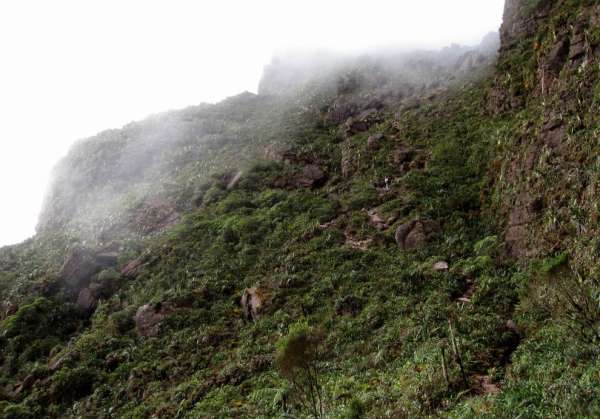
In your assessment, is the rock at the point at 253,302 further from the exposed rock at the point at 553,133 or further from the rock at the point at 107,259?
the exposed rock at the point at 553,133

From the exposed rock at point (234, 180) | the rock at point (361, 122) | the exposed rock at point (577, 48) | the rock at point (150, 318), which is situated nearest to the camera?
the exposed rock at point (577, 48)

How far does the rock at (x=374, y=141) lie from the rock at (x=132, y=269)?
21037 millimetres

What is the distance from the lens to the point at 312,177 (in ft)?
127

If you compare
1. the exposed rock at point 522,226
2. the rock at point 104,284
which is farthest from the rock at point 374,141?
the rock at point 104,284

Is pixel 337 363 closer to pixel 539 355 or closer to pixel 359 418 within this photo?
pixel 359 418

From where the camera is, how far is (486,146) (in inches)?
1147

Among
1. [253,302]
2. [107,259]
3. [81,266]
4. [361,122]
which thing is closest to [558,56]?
[253,302]

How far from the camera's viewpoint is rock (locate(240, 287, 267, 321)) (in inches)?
943

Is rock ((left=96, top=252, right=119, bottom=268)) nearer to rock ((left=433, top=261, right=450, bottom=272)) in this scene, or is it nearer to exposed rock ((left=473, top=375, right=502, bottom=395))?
rock ((left=433, top=261, right=450, bottom=272))

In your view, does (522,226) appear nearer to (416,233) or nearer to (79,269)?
(416,233)

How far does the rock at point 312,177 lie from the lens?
3822 centimetres

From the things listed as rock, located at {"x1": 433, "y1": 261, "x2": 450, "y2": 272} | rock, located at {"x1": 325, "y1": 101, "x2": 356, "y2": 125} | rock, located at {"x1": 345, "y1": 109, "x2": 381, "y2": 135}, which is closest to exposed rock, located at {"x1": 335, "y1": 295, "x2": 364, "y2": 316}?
rock, located at {"x1": 433, "y1": 261, "x2": 450, "y2": 272}

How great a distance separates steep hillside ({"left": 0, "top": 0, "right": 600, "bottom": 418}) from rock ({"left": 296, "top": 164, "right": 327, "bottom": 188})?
0.59ft

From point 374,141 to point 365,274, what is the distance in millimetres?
17930
